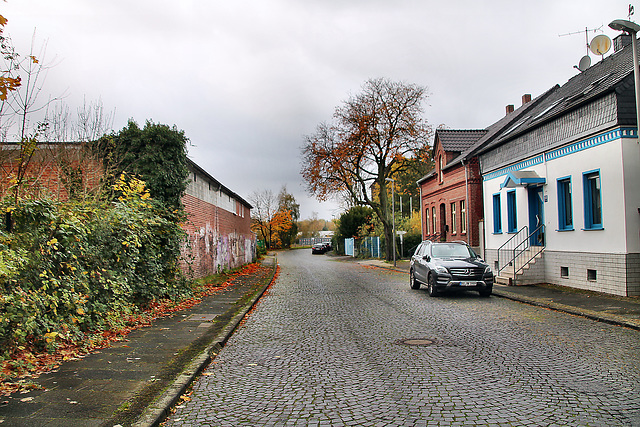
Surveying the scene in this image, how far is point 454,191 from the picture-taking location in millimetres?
30969

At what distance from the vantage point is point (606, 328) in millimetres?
9242

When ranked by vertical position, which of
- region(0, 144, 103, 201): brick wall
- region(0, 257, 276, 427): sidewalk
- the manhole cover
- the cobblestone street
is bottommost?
the cobblestone street

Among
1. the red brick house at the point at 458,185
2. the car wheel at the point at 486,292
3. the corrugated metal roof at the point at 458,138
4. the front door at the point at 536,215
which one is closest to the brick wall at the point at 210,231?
the car wheel at the point at 486,292

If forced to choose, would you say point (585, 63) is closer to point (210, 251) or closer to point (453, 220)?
point (453, 220)

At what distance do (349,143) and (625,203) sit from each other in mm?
25622

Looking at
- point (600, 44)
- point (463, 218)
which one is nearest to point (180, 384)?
point (600, 44)

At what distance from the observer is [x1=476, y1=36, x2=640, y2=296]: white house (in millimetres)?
13508

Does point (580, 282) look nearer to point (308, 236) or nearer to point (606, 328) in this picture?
point (606, 328)

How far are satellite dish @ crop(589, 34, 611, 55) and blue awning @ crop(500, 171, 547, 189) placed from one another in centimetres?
455

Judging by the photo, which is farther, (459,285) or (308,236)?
(308,236)

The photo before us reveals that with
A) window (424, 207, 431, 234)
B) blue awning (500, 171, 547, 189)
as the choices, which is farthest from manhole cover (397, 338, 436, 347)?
window (424, 207, 431, 234)

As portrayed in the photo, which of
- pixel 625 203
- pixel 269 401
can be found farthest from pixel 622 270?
pixel 269 401

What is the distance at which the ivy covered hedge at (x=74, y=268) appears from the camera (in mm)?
5984

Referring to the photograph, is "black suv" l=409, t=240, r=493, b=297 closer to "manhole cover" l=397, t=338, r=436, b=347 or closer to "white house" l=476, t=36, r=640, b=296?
"white house" l=476, t=36, r=640, b=296
